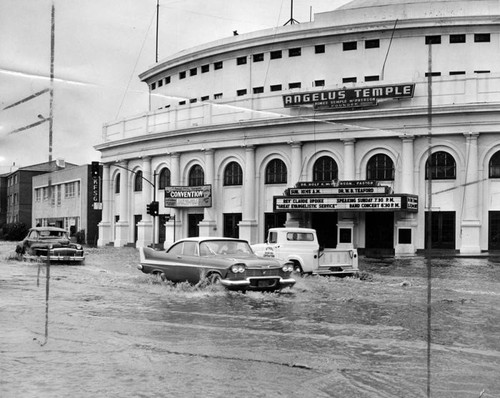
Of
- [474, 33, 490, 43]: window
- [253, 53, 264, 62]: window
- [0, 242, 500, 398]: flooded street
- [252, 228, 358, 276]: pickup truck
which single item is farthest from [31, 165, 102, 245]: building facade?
[0, 242, 500, 398]: flooded street

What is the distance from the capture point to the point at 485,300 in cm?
1427

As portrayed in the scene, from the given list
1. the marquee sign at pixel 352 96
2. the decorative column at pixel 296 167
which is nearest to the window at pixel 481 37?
the marquee sign at pixel 352 96

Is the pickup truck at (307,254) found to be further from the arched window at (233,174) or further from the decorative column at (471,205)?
the arched window at (233,174)

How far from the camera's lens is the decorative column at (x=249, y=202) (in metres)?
41.4

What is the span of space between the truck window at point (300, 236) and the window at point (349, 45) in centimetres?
2461

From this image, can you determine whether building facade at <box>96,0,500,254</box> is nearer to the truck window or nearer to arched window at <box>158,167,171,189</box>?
arched window at <box>158,167,171,189</box>

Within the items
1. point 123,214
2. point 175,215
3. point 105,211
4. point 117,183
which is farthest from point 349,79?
Answer: point 105,211

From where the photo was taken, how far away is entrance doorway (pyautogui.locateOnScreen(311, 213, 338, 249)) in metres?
39.7

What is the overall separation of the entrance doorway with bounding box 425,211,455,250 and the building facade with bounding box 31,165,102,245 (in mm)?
26907

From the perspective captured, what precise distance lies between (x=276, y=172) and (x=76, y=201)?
2036 cm

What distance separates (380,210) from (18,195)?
19951mm

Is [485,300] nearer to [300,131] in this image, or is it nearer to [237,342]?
[237,342]

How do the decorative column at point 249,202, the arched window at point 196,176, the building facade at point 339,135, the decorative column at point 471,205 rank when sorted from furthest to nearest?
the arched window at point 196,176, the decorative column at point 249,202, the building facade at point 339,135, the decorative column at point 471,205

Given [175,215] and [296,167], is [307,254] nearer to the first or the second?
[296,167]
